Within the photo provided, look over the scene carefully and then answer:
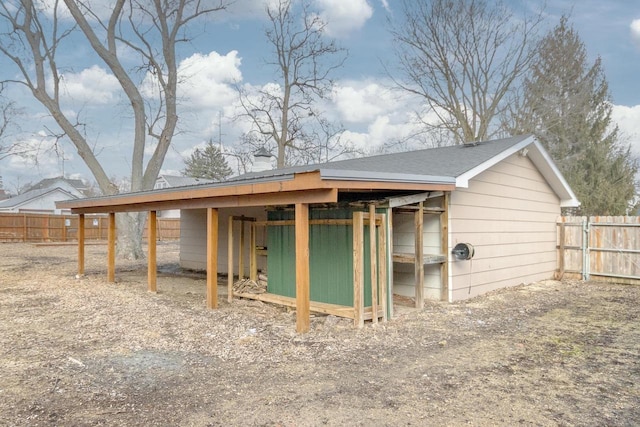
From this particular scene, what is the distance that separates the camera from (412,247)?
24.2 ft

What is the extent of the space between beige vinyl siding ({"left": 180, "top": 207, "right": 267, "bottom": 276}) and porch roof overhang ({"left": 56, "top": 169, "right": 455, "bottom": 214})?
2969mm

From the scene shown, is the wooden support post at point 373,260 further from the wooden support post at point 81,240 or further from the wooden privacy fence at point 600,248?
the wooden support post at point 81,240

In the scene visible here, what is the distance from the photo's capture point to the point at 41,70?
15383mm

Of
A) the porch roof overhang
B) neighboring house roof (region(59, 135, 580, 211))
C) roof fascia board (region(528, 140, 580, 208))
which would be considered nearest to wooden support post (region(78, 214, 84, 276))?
neighboring house roof (region(59, 135, 580, 211))

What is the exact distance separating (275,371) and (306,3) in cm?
2039

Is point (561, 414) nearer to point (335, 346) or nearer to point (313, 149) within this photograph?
point (335, 346)

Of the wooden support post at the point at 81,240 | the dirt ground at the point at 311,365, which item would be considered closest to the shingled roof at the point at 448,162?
the dirt ground at the point at 311,365

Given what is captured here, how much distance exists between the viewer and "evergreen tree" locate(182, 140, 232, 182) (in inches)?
1650

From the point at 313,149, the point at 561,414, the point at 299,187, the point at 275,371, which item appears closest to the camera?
the point at 561,414

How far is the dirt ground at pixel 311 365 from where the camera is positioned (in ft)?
10.2

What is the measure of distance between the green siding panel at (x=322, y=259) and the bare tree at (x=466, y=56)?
13.1 m

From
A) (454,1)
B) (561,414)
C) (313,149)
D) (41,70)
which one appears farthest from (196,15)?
(561,414)

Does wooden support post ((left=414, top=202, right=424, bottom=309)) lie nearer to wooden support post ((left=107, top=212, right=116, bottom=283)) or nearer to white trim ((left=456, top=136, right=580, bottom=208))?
white trim ((left=456, top=136, right=580, bottom=208))

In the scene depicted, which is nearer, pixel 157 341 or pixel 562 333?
pixel 157 341
